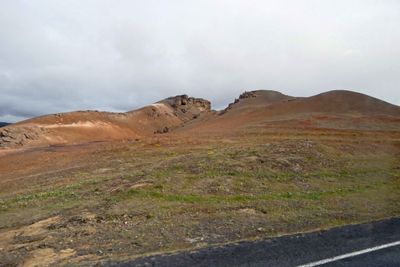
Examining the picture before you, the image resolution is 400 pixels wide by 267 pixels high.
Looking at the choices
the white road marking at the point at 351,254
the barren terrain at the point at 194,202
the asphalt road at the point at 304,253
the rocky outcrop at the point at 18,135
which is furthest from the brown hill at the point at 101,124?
the white road marking at the point at 351,254

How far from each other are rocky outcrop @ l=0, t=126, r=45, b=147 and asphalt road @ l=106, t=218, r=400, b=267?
1786 inches

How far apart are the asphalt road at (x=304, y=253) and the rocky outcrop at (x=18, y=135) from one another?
1786 inches

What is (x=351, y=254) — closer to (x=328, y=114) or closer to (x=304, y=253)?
(x=304, y=253)

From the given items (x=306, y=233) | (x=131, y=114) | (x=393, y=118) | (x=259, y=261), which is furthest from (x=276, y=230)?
(x=131, y=114)

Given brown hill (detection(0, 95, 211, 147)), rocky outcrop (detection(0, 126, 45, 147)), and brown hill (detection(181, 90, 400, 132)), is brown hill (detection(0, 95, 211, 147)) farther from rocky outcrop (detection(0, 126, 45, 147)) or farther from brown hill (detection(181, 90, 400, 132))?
brown hill (detection(181, 90, 400, 132))

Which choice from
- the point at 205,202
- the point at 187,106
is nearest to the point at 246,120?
the point at 205,202

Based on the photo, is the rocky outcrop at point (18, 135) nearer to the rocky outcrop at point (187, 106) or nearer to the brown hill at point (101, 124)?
the brown hill at point (101, 124)

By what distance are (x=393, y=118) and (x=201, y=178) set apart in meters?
33.0

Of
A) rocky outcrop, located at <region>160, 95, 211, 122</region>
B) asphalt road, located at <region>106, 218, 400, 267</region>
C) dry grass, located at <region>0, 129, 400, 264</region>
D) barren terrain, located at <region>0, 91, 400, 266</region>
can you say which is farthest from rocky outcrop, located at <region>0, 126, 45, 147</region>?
asphalt road, located at <region>106, 218, 400, 267</region>

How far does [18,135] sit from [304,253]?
159ft

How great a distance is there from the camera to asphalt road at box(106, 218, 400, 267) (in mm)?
6836

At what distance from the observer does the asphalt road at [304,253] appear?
6.84 meters

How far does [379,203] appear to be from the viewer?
36.6 ft

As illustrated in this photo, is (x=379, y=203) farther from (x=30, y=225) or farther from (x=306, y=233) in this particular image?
(x=30, y=225)
